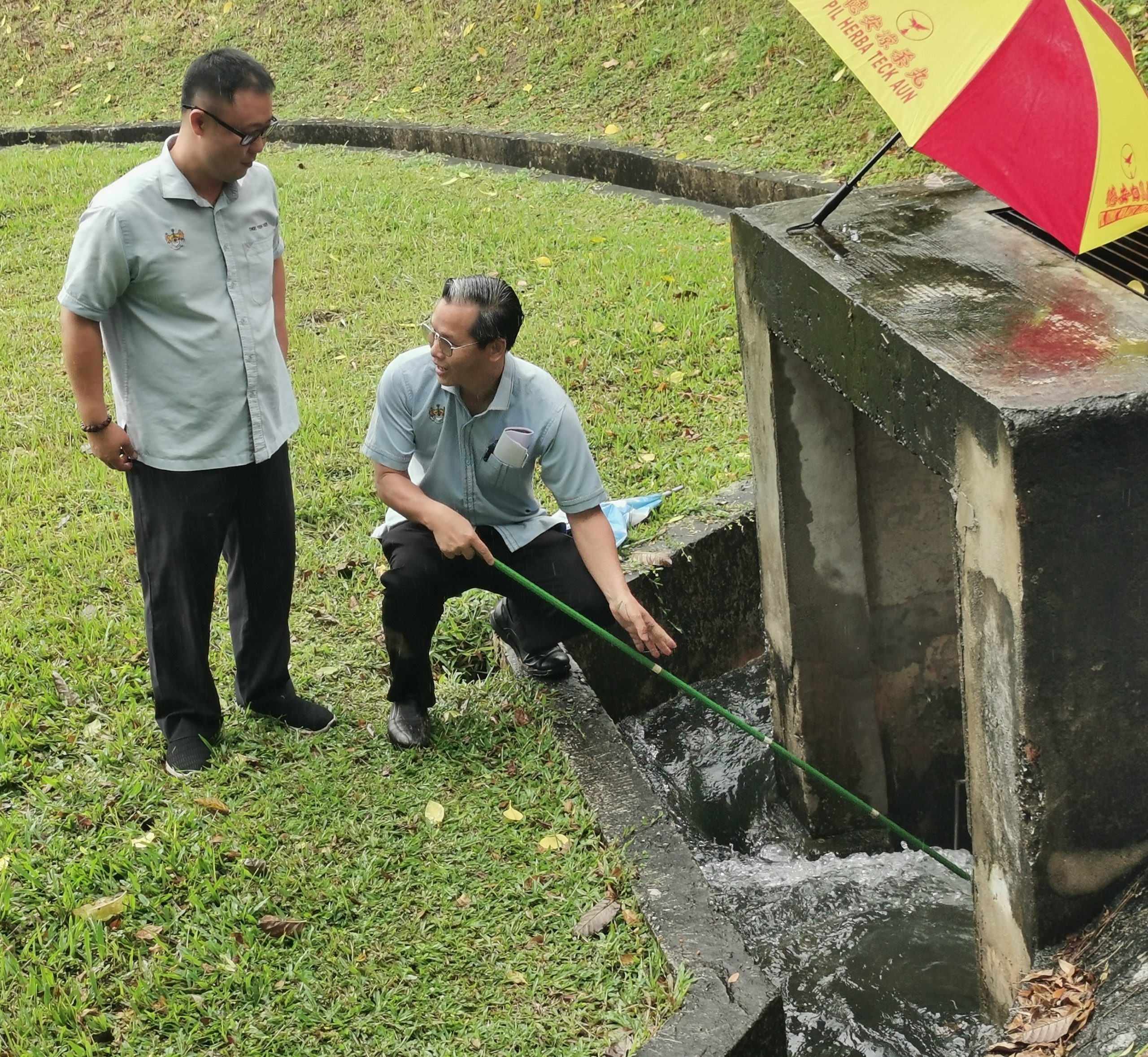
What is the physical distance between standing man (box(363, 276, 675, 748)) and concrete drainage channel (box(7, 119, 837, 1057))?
0.43 m

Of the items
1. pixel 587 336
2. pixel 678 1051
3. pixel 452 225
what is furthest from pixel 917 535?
pixel 452 225

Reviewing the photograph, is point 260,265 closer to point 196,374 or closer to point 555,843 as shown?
point 196,374

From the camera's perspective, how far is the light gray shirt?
3.16m

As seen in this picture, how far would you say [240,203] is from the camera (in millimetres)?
3387

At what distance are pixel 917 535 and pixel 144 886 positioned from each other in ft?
8.59

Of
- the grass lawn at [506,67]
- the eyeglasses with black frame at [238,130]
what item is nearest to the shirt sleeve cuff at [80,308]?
the eyeglasses with black frame at [238,130]

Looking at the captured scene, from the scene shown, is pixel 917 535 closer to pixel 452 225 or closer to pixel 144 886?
pixel 144 886

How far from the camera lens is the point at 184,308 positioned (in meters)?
3.31

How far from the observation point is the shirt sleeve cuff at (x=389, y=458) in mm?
3719

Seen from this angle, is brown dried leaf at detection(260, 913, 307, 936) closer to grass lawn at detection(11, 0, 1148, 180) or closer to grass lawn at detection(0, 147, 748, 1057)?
grass lawn at detection(0, 147, 748, 1057)

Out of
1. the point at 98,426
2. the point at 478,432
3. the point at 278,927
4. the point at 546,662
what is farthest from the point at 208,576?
the point at 546,662

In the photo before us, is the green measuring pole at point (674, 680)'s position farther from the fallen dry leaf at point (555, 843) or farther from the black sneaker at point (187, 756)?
the black sneaker at point (187, 756)

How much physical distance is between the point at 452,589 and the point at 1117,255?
208 cm

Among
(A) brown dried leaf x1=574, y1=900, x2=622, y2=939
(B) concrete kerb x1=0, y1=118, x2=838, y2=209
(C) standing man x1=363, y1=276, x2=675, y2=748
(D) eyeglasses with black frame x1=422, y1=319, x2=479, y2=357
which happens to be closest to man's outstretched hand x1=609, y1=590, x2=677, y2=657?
(C) standing man x1=363, y1=276, x2=675, y2=748
